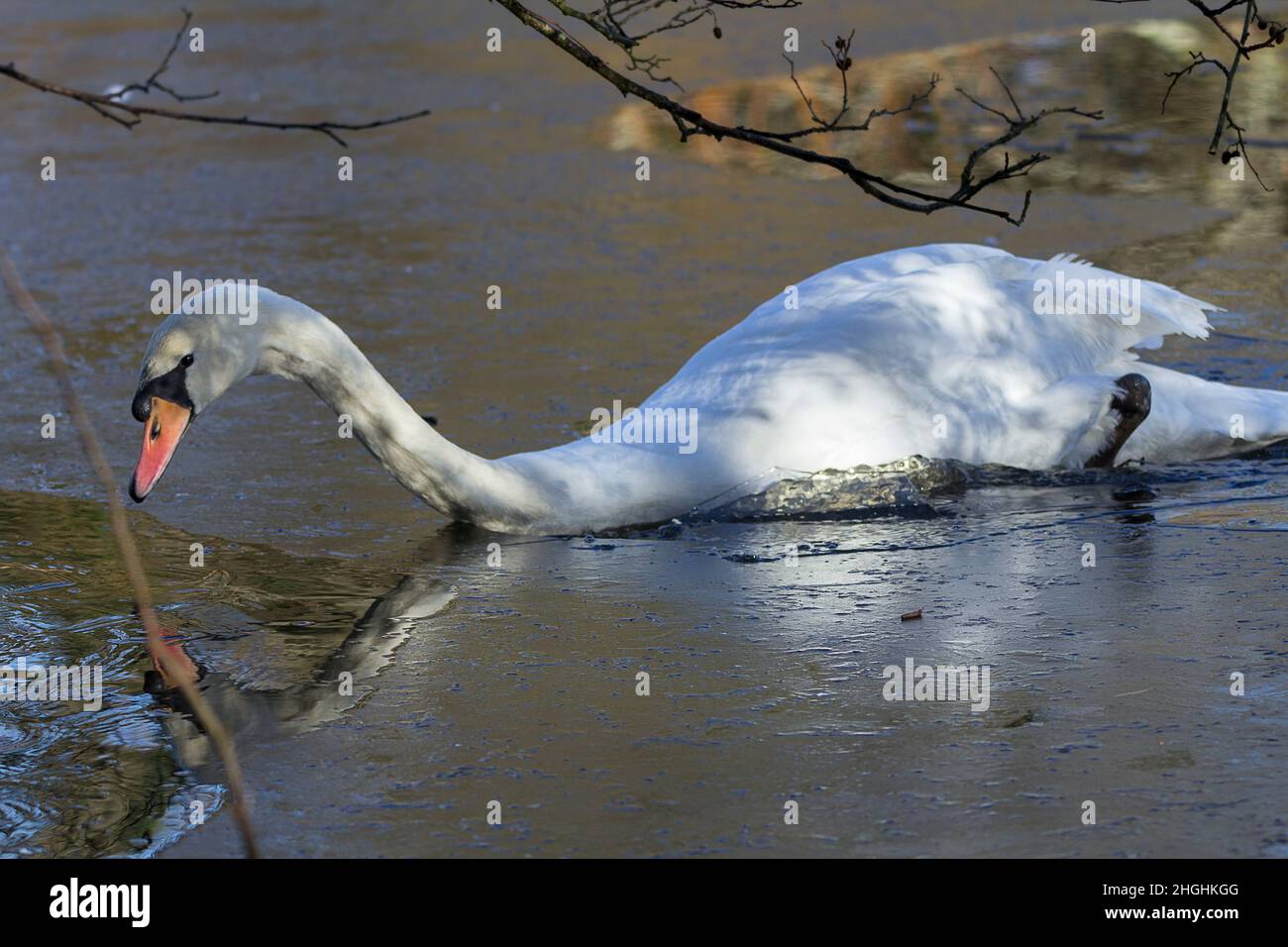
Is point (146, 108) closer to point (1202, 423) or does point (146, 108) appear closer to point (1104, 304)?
point (1104, 304)

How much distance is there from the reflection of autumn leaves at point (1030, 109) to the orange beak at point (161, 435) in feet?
24.5

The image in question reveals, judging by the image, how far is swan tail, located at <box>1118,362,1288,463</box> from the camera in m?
7.07

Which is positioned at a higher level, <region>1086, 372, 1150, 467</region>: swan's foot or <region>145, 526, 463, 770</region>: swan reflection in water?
<region>1086, 372, 1150, 467</region>: swan's foot

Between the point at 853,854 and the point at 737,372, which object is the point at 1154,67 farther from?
the point at 853,854

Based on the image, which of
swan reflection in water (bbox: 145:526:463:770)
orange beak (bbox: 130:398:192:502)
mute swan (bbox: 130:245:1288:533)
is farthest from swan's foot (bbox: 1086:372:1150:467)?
orange beak (bbox: 130:398:192:502)

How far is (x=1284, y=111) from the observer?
13914 mm

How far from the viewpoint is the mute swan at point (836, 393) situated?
6035 millimetres
